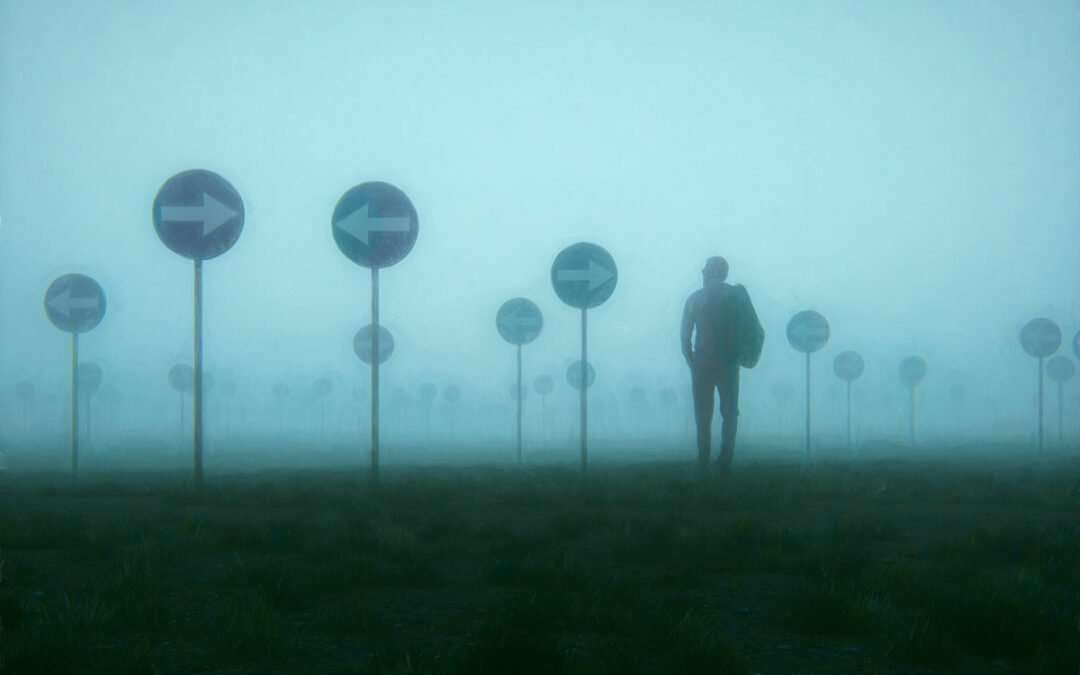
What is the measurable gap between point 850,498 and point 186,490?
704cm

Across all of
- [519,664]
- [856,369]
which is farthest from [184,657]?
[856,369]

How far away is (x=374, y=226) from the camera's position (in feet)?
35.5

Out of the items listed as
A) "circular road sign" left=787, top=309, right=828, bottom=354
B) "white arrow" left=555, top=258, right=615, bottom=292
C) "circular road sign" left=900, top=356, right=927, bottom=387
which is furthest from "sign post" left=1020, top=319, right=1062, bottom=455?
"circular road sign" left=900, top=356, right=927, bottom=387

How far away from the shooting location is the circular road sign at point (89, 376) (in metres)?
34.4

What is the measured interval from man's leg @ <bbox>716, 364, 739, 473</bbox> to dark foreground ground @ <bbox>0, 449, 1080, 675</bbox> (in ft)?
13.2

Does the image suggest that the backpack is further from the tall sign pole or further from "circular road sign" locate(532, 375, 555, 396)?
"circular road sign" locate(532, 375, 555, 396)

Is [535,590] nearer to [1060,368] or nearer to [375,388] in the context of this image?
[375,388]

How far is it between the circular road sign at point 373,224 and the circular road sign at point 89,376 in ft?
89.4

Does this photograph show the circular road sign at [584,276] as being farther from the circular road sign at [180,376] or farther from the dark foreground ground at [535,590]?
the circular road sign at [180,376]

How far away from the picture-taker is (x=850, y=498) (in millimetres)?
10367

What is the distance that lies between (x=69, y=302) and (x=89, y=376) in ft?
69.9

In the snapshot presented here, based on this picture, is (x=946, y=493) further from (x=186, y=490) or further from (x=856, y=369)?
(x=856, y=369)

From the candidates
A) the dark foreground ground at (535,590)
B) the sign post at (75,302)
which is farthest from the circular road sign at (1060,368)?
the sign post at (75,302)

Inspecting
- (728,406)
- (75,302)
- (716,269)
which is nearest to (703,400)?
(728,406)
